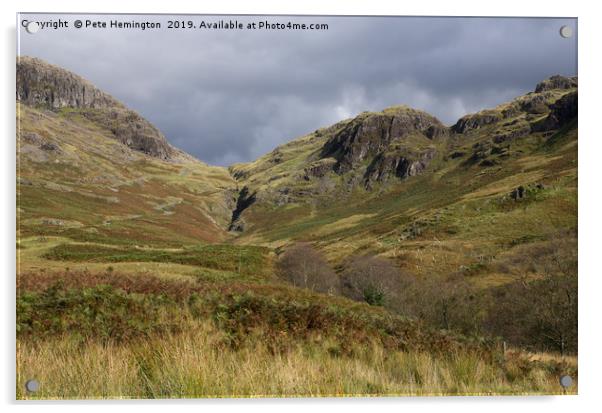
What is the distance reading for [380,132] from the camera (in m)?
194

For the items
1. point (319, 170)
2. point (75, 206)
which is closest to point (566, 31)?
point (75, 206)

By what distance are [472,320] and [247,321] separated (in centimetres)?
912

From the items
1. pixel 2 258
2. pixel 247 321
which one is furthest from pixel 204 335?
pixel 2 258

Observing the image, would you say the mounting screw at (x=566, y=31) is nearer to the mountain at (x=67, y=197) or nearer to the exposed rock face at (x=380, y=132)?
the mountain at (x=67, y=197)

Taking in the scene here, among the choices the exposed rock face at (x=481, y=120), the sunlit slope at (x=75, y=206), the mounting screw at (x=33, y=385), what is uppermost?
the exposed rock face at (x=481, y=120)

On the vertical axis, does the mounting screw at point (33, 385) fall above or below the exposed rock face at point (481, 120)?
below

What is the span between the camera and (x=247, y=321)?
6320 mm

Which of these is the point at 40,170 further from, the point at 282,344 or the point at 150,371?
the point at 282,344

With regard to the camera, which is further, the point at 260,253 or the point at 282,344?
the point at 260,253

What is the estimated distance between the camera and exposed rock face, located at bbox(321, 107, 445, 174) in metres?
171

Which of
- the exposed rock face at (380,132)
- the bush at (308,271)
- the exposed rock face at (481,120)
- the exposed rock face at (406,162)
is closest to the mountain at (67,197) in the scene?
the bush at (308,271)

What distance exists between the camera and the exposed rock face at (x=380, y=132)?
562ft

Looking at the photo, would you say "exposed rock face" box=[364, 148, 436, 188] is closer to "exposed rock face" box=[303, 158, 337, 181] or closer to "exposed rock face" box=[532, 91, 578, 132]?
"exposed rock face" box=[303, 158, 337, 181]

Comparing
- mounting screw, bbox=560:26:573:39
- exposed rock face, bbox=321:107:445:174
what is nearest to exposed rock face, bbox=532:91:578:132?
mounting screw, bbox=560:26:573:39
